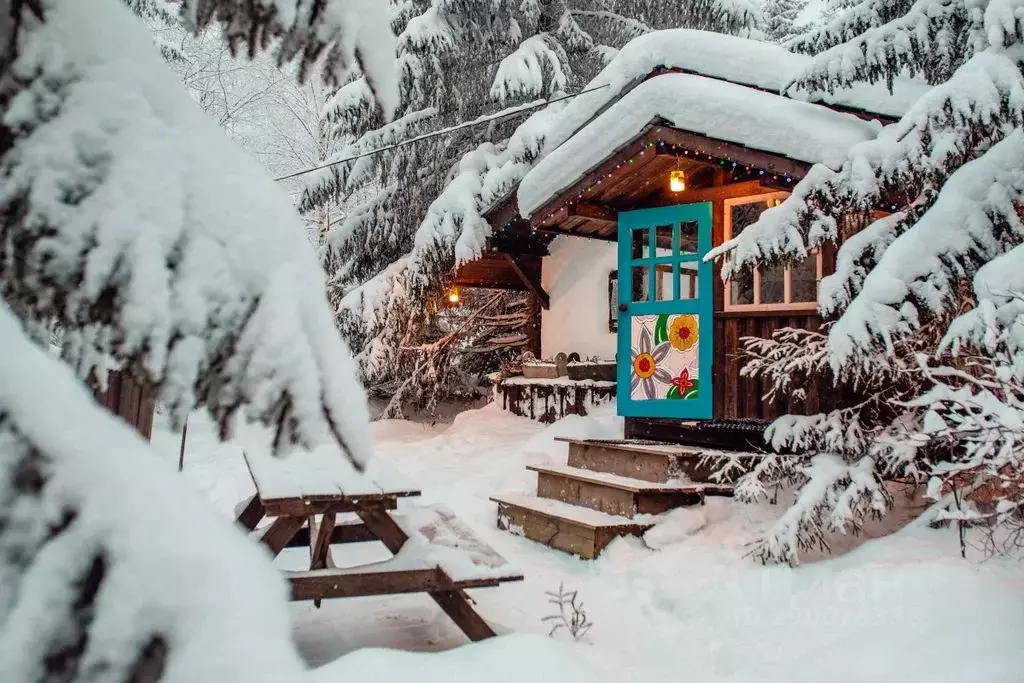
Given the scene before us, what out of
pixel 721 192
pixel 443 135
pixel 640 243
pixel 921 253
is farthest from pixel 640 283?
pixel 443 135

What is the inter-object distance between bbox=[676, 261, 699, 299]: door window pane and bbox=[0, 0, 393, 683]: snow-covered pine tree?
21.7ft

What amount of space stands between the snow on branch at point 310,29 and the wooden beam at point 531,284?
9926 millimetres

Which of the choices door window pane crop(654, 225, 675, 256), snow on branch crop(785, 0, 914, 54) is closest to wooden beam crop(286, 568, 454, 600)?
door window pane crop(654, 225, 675, 256)

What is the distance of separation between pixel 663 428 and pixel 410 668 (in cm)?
493

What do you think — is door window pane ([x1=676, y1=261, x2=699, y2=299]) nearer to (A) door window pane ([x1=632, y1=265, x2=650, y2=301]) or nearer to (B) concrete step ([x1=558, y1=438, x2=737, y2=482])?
(A) door window pane ([x1=632, y1=265, x2=650, y2=301])

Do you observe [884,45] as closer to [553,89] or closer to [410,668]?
[410,668]

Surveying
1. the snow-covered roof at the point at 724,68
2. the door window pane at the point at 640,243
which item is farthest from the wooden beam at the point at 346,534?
the snow-covered roof at the point at 724,68

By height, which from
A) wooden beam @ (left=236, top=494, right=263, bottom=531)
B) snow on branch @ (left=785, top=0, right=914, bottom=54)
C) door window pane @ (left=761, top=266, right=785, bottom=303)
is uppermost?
snow on branch @ (left=785, top=0, right=914, bottom=54)

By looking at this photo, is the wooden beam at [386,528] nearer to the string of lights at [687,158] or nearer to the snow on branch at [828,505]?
the snow on branch at [828,505]

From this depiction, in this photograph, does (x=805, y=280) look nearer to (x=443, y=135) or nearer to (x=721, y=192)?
(x=721, y=192)

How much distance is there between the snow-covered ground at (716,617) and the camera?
10.8ft

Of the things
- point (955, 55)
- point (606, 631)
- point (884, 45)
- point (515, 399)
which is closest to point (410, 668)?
point (606, 631)

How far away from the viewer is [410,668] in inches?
123

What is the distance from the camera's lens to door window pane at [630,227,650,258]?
7.82m
